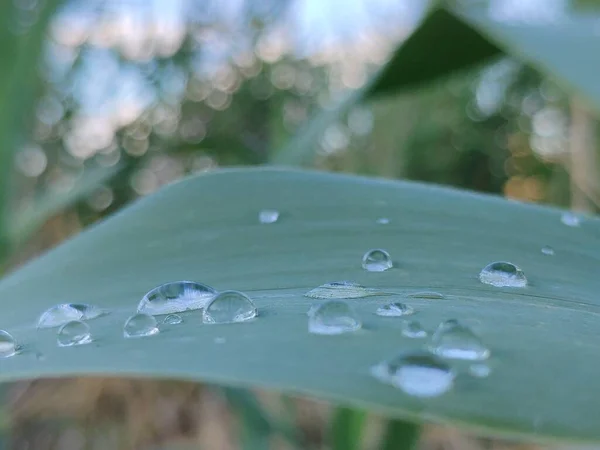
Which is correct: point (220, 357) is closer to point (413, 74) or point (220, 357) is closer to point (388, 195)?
point (388, 195)

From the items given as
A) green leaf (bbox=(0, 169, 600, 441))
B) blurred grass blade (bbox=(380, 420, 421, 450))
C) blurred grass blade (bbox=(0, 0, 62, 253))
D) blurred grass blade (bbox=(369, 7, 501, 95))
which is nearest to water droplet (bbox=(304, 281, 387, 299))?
green leaf (bbox=(0, 169, 600, 441))

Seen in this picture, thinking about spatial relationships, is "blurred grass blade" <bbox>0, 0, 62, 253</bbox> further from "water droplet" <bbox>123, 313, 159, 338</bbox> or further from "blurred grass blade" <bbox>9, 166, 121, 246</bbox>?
"water droplet" <bbox>123, 313, 159, 338</bbox>

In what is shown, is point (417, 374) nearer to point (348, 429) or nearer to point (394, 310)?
point (394, 310)

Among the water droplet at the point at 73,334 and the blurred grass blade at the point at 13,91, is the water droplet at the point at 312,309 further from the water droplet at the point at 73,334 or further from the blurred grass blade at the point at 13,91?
the blurred grass blade at the point at 13,91

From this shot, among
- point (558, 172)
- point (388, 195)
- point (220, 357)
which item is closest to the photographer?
point (220, 357)

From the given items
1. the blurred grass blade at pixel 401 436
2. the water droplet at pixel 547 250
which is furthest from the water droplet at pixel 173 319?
the blurred grass blade at pixel 401 436

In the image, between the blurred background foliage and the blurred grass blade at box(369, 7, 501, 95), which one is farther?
the blurred background foliage

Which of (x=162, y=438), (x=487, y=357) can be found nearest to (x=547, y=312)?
(x=487, y=357)
